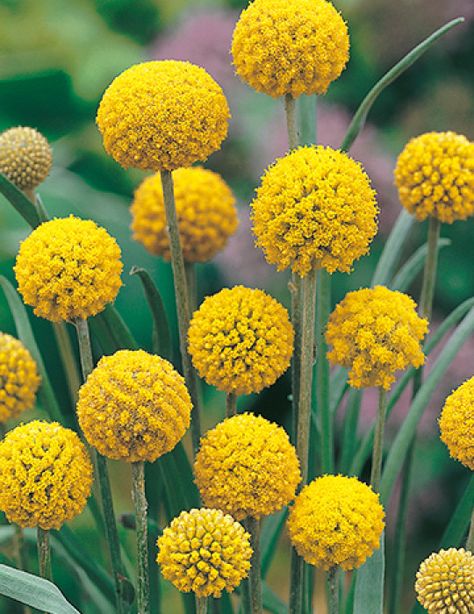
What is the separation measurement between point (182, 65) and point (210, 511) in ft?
0.63

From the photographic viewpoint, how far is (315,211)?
A: 1.30ft

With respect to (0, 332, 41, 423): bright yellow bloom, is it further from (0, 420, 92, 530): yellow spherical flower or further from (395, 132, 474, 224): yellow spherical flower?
(395, 132, 474, 224): yellow spherical flower

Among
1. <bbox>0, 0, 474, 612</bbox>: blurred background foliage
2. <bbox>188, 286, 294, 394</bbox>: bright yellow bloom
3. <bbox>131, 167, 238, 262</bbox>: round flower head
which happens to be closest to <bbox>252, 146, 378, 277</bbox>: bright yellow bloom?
<bbox>188, 286, 294, 394</bbox>: bright yellow bloom

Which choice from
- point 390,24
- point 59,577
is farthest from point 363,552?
point 390,24

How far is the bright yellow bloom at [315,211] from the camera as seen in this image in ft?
1.30

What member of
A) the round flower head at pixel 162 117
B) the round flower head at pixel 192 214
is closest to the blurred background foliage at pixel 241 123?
the round flower head at pixel 192 214

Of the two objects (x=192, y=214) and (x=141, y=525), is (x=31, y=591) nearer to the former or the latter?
(x=141, y=525)

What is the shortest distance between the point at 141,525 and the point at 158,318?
133 millimetres

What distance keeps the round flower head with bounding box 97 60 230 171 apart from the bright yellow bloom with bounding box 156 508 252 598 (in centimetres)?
15

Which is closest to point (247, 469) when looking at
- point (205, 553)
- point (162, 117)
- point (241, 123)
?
point (205, 553)

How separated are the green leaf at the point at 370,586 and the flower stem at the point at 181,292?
10cm

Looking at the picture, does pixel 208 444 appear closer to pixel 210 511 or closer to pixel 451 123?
pixel 210 511

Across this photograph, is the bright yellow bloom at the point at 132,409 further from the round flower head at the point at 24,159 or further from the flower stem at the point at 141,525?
the round flower head at the point at 24,159

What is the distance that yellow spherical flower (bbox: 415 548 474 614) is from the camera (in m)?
0.40
